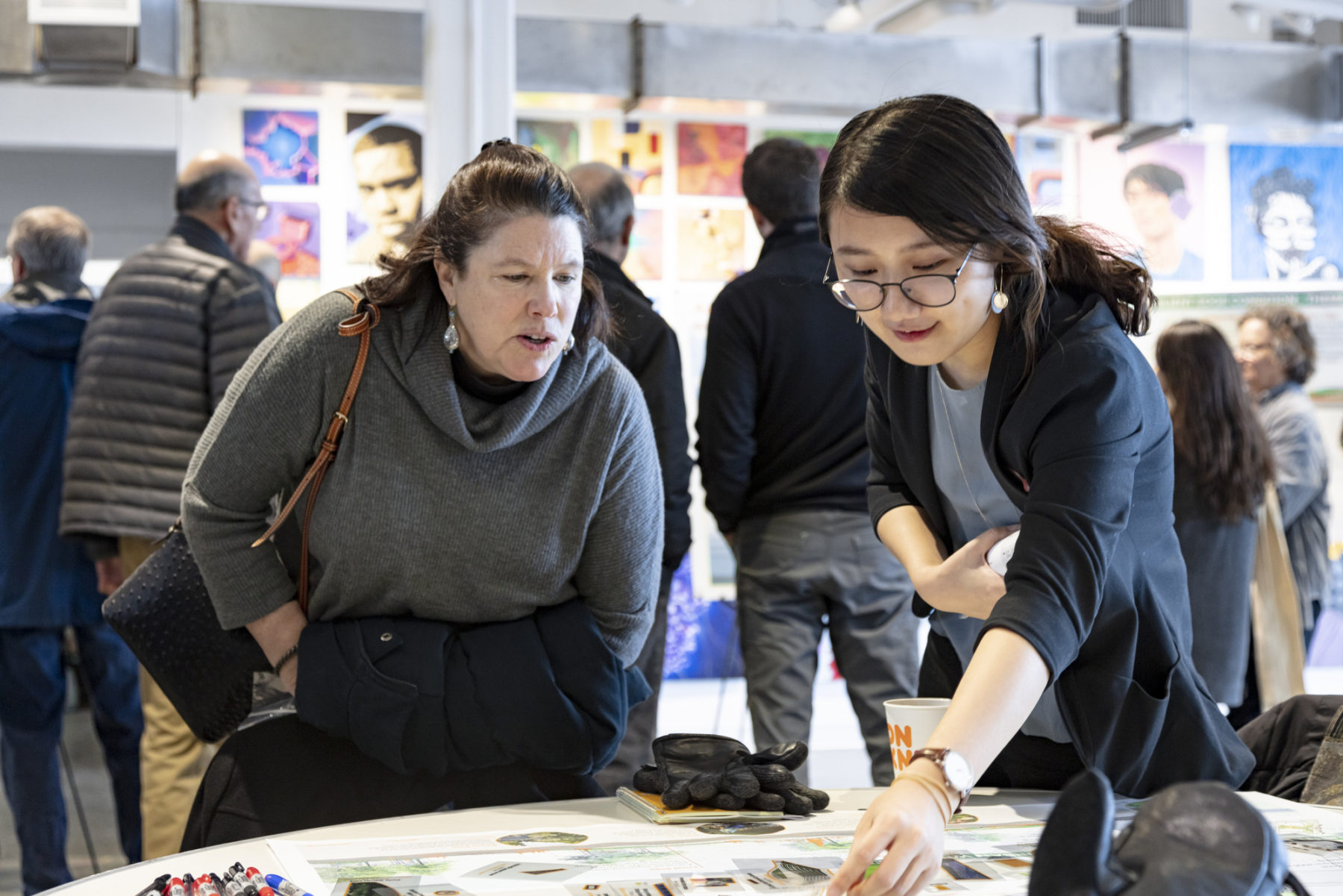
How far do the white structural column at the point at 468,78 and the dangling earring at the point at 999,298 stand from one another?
2.43 meters

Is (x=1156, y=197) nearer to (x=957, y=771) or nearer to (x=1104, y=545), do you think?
(x=1104, y=545)

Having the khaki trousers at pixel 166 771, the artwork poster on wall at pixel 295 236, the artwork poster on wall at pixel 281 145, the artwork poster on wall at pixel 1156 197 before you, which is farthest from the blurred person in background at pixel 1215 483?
the artwork poster on wall at pixel 281 145

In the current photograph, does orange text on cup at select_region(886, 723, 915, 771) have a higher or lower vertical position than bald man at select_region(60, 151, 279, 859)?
lower

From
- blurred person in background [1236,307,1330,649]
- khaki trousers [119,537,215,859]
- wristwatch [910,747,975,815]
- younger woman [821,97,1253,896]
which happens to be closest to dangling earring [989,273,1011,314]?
younger woman [821,97,1253,896]

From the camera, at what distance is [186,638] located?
6.34 feet

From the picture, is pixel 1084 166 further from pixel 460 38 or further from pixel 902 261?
pixel 902 261

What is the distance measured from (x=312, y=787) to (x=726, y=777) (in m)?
0.64

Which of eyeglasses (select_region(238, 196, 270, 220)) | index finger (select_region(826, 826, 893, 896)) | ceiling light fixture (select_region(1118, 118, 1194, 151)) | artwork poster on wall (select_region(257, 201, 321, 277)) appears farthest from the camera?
artwork poster on wall (select_region(257, 201, 321, 277))

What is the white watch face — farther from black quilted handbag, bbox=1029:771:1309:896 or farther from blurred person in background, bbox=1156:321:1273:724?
blurred person in background, bbox=1156:321:1273:724

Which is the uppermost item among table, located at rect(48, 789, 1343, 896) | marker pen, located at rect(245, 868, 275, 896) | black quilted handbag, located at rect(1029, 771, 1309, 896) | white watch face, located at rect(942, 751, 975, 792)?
black quilted handbag, located at rect(1029, 771, 1309, 896)

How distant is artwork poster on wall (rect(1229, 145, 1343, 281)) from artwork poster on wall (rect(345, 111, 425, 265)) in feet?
13.8

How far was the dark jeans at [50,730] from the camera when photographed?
3.27 m

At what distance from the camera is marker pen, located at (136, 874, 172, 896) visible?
44.7 inches

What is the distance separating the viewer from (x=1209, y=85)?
5.71m
